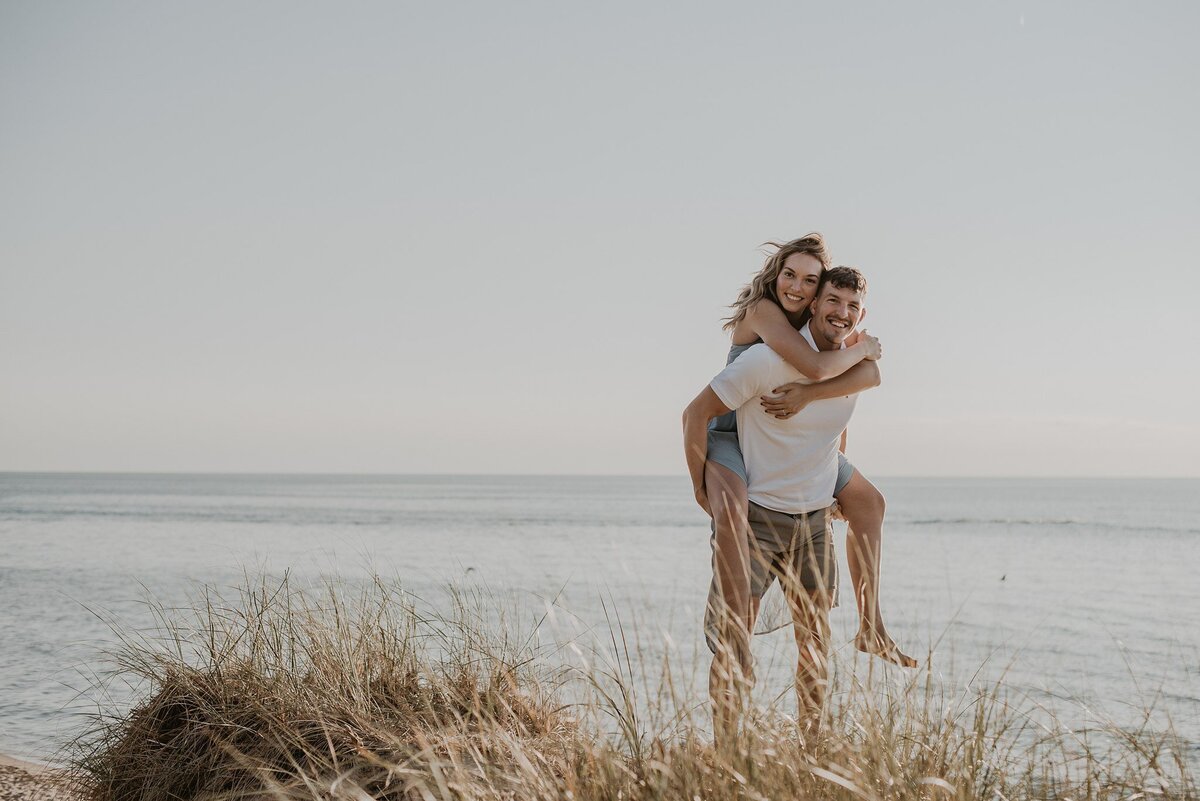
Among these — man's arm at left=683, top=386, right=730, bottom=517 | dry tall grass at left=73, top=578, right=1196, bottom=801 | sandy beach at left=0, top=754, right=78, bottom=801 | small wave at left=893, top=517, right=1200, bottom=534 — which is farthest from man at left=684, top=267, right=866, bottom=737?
small wave at left=893, top=517, right=1200, bottom=534

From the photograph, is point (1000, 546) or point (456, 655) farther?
Result: point (1000, 546)

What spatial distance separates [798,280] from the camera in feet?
14.8

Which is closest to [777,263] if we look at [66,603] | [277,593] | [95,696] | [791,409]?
[791,409]

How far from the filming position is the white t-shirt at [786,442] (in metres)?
4.32

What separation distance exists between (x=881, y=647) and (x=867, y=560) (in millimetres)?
550

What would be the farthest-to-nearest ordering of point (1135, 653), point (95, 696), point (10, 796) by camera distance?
point (1135, 653)
point (95, 696)
point (10, 796)

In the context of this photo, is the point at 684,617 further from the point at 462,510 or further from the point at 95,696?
the point at 462,510

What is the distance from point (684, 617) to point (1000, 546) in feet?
67.7

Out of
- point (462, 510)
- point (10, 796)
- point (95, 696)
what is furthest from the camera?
point (462, 510)

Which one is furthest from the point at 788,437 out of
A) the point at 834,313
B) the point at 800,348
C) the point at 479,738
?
the point at 479,738

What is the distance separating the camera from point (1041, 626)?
14414 millimetres

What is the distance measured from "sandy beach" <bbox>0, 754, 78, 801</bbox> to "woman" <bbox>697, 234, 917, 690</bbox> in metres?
3.33

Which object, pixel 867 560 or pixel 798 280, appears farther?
pixel 798 280

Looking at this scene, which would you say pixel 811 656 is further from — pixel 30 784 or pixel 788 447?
pixel 30 784
